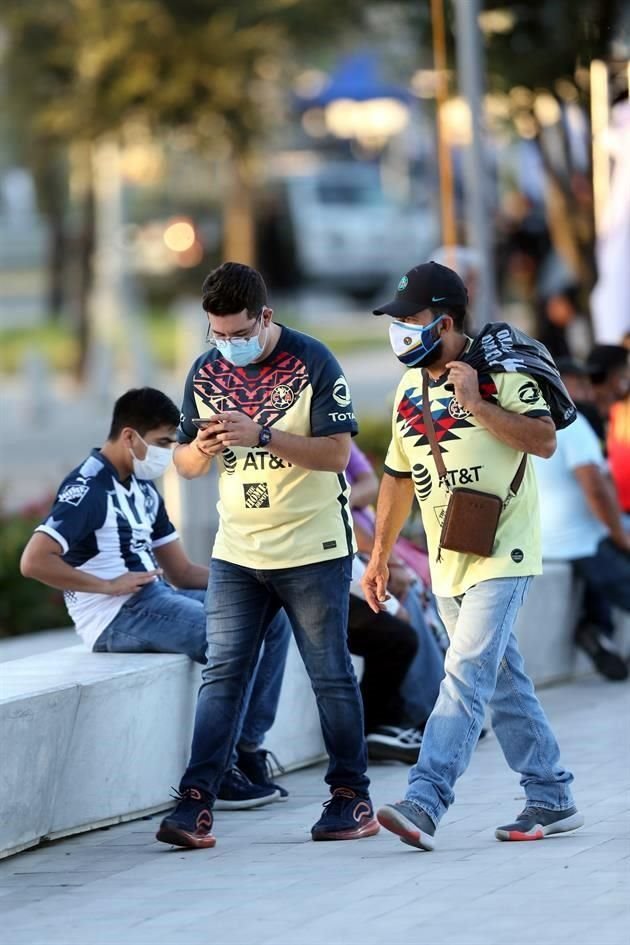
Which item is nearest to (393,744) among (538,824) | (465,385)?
(538,824)

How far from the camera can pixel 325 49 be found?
70.1 feet

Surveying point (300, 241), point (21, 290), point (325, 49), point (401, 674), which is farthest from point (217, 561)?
point (21, 290)

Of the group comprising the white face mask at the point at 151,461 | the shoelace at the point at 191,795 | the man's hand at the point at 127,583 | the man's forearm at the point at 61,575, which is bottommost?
the shoelace at the point at 191,795

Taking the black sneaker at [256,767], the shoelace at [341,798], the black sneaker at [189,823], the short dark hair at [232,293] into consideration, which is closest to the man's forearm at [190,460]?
the short dark hair at [232,293]

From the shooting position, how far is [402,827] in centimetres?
591

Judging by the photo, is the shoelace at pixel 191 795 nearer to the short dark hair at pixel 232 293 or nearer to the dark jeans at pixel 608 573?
the short dark hair at pixel 232 293

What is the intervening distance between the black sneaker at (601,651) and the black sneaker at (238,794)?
2984 millimetres

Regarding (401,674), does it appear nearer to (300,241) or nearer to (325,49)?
(325,49)

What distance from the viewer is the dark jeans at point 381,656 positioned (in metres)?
7.56

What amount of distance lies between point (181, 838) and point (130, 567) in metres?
1.09

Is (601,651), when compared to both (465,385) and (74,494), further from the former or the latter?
(465,385)

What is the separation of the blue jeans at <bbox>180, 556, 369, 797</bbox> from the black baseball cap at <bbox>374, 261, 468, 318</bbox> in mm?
817

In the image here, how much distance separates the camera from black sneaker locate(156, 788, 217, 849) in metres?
6.21

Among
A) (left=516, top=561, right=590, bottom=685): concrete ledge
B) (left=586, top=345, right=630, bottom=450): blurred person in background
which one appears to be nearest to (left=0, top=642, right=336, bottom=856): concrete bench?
(left=516, top=561, right=590, bottom=685): concrete ledge
